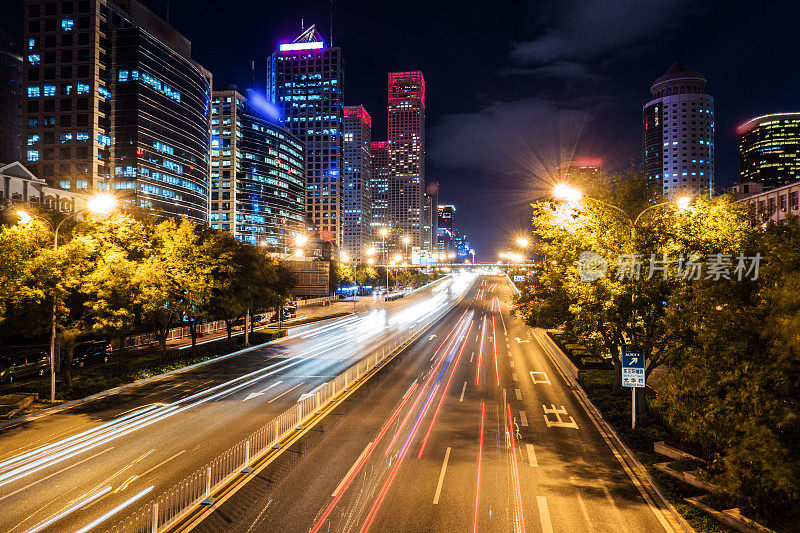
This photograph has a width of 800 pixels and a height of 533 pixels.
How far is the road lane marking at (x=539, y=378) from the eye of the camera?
28031 millimetres

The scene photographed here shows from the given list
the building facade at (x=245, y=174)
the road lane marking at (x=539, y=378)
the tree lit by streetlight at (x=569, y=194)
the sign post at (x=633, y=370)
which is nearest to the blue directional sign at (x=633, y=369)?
the sign post at (x=633, y=370)

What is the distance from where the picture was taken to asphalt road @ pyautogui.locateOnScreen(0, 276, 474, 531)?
42.1 feet

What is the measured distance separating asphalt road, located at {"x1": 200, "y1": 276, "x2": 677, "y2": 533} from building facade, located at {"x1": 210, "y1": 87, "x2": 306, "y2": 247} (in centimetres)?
14697

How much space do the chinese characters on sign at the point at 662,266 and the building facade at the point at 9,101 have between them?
602 ft

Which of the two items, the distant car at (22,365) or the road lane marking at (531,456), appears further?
the distant car at (22,365)

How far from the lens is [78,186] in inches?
4163

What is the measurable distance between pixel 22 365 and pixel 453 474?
28.9 meters

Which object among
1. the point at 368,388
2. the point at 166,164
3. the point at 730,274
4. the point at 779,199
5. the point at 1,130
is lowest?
the point at 368,388

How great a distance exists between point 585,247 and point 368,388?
48.4 feet

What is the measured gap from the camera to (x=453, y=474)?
1452 cm

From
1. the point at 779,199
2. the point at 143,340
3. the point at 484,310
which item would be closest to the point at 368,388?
the point at 143,340

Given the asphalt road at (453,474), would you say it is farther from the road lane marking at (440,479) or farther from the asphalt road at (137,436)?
the asphalt road at (137,436)

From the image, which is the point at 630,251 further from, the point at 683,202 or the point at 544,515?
the point at 544,515

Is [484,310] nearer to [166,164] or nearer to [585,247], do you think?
[585,247]
